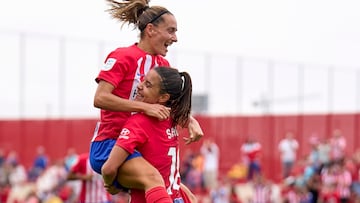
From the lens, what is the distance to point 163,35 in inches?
285

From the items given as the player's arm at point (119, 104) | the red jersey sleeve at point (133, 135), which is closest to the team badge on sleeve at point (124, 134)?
the red jersey sleeve at point (133, 135)

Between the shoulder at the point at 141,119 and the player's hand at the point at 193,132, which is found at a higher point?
the shoulder at the point at 141,119

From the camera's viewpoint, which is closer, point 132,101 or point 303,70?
point 132,101

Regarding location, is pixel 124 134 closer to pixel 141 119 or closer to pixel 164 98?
pixel 141 119

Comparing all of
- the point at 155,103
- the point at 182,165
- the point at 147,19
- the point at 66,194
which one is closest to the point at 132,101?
the point at 155,103

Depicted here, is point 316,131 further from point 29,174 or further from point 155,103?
point 155,103

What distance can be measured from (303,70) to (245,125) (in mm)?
4135

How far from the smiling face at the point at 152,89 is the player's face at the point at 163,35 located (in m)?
0.34

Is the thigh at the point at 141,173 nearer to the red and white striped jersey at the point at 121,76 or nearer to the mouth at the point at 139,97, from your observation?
the red and white striped jersey at the point at 121,76

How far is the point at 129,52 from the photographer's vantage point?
7.13 metres

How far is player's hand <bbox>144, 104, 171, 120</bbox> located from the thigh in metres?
0.33

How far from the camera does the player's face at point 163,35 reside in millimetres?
7234

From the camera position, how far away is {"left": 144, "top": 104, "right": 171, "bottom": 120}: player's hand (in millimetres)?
6793

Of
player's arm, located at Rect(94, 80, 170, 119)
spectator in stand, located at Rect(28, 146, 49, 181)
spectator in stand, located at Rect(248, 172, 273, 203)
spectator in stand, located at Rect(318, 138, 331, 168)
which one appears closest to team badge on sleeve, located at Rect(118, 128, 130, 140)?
player's arm, located at Rect(94, 80, 170, 119)
